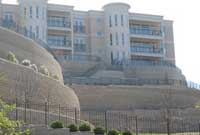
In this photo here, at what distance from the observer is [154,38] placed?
75250mm

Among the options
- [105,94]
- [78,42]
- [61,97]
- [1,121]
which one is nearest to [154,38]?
[78,42]

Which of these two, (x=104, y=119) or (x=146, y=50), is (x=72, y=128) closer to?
(x=104, y=119)

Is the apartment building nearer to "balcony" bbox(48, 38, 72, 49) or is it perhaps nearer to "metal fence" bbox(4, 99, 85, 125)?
"balcony" bbox(48, 38, 72, 49)

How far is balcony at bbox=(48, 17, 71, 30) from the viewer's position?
230 feet

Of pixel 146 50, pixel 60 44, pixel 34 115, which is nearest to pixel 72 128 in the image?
pixel 34 115

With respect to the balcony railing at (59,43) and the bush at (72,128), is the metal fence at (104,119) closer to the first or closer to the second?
the bush at (72,128)

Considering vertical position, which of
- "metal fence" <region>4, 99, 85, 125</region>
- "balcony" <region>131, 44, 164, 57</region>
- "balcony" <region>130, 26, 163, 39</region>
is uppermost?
"balcony" <region>130, 26, 163, 39</region>

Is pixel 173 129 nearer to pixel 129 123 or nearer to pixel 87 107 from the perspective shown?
pixel 129 123

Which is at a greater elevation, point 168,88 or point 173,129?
point 168,88

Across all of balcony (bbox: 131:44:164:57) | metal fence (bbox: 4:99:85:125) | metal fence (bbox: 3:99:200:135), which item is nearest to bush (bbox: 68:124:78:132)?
metal fence (bbox: 4:99:85:125)

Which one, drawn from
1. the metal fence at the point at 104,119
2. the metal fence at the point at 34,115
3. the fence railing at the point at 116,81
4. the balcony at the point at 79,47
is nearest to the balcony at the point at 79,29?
the balcony at the point at 79,47

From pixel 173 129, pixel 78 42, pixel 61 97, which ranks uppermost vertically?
pixel 78 42

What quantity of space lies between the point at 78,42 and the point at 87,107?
2800cm

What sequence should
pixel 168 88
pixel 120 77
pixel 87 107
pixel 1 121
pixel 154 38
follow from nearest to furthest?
pixel 1 121 < pixel 87 107 < pixel 168 88 < pixel 120 77 < pixel 154 38
